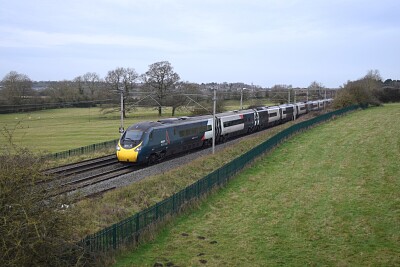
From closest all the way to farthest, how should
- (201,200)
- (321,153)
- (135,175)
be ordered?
(201,200) < (135,175) < (321,153)

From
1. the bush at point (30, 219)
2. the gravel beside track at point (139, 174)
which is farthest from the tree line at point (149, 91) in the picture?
the bush at point (30, 219)

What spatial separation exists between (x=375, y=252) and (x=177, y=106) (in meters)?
63.3

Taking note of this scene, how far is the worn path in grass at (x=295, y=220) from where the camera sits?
12.6m

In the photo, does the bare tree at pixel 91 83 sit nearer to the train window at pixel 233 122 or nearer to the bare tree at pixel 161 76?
the bare tree at pixel 161 76

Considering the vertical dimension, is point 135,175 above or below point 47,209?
below

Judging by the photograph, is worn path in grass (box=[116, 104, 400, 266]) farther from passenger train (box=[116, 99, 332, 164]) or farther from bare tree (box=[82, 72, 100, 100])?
bare tree (box=[82, 72, 100, 100])

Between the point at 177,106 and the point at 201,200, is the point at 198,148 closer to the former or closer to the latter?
the point at 201,200

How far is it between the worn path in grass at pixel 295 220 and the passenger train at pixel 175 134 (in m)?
6.65

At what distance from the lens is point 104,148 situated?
111ft

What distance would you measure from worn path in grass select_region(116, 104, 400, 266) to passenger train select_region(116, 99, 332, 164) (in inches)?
262

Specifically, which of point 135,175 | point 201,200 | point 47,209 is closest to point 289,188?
point 201,200

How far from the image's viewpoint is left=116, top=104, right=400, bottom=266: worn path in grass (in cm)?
1263

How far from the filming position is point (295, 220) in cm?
1595

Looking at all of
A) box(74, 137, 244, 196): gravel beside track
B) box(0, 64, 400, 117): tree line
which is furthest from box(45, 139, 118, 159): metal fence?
box(0, 64, 400, 117): tree line
